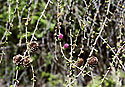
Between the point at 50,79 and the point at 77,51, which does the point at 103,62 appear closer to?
the point at 77,51

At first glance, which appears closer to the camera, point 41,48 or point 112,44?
point 112,44

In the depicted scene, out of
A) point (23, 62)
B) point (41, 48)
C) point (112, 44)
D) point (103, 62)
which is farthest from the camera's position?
point (41, 48)

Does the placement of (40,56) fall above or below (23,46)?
below

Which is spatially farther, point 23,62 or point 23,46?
point 23,46

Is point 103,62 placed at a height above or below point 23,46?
below

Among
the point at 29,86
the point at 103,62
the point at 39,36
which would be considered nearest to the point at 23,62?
the point at 39,36

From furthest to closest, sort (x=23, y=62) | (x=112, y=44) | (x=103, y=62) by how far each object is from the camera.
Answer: (x=103, y=62) < (x=112, y=44) < (x=23, y=62)

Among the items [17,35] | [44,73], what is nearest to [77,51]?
[44,73]

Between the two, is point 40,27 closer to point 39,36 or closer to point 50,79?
point 39,36

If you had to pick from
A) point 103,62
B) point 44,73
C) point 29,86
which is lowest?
point 29,86
